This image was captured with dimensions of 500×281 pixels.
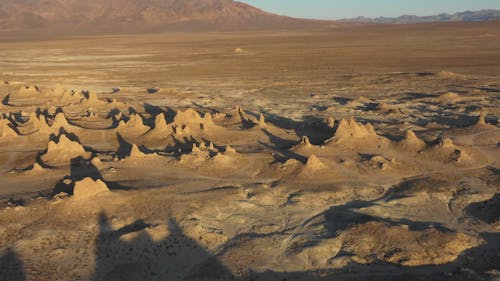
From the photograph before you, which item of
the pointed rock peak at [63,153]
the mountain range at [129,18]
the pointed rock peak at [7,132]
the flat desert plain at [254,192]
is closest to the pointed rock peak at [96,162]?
the flat desert plain at [254,192]

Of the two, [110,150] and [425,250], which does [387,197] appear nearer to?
[425,250]

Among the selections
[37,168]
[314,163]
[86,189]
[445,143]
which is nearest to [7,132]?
[37,168]

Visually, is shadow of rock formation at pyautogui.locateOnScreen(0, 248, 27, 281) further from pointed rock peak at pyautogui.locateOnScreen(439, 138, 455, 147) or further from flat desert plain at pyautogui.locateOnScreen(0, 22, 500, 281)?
pointed rock peak at pyautogui.locateOnScreen(439, 138, 455, 147)

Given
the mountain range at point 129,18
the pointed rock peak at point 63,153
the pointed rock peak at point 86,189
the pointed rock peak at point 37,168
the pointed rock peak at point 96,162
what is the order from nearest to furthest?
1. the pointed rock peak at point 86,189
2. the pointed rock peak at point 37,168
3. the pointed rock peak at point 96,162
4. the pointed rock peak at point 63,153
5. the mountain range at point 129,18

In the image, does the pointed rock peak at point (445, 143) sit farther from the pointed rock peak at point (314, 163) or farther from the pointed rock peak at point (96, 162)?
the pointed rock peak at point (96, 162)

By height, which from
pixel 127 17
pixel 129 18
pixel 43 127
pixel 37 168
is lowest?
pixel 37 168

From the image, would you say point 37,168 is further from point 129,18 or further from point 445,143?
point 129,18
